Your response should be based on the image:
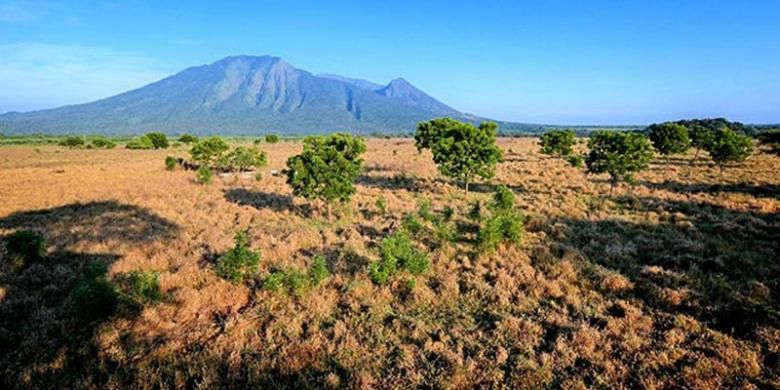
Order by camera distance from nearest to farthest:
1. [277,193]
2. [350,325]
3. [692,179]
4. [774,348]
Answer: [774,348] → [350,325] → [277,193] → [692,179]

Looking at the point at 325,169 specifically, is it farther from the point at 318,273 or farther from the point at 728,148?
the point at 728,148

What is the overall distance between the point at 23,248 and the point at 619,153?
99.3 feet

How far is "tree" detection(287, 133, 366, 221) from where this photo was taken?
2119 cm

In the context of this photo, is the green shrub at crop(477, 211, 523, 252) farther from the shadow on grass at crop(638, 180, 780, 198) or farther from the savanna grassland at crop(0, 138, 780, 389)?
the shadow on grass at crop(638, 180, 780, 198)

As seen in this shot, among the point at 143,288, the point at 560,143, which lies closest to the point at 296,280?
the point at 143,288

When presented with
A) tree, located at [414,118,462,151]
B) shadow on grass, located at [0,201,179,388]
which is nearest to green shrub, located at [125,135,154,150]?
tree, located at [414,118,462,151]

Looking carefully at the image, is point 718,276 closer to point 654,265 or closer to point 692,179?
point 654,265

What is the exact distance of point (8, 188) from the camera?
31.0 metres

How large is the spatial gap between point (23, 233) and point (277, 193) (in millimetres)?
17101

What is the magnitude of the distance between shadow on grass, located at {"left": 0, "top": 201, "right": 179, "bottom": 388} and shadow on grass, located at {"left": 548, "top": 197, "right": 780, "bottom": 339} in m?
13.1

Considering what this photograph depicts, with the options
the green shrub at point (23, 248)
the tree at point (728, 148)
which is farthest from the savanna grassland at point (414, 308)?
the tree at point (728, 148)

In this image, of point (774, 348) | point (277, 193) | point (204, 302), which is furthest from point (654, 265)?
point (277, 193)

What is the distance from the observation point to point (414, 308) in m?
10.8

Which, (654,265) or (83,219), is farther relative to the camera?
(83,219)
